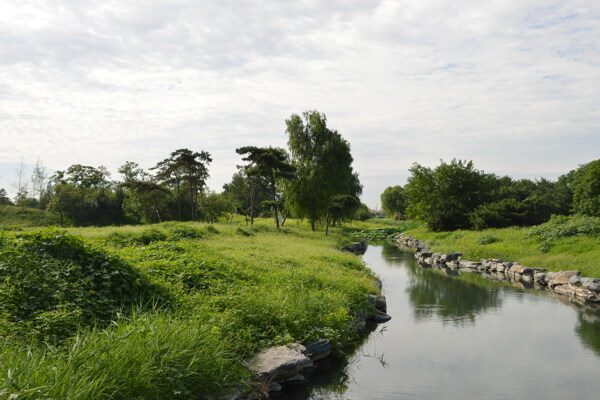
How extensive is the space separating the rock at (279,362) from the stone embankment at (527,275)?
11995mm

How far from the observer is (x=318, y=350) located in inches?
331

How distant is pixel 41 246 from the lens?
814cm

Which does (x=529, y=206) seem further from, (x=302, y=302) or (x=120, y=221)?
(x=120, y=221)

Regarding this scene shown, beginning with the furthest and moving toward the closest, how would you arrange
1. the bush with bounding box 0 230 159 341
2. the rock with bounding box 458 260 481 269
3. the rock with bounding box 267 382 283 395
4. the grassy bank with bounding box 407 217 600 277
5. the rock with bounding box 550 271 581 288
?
1. the rock with bounding box 458 260 481 269
2. the grassy bank with bounding box 407 217 600 277
3. the rock with bounding box 550 271 581 288
4. the rock with bounding box 267 382 283 395
5. the bush with bounding box 0 230 159 341

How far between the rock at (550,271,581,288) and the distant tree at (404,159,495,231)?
22.0 metres

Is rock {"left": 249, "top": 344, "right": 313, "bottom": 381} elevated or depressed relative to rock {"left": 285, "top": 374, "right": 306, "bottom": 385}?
elevated

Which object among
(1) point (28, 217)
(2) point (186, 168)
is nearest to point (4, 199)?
(1) point (28, 217)

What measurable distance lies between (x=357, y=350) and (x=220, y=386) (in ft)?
14.5

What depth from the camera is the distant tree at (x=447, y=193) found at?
129 ft

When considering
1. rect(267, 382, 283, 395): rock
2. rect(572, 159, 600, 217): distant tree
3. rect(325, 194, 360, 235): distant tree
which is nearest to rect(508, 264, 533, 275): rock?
rect(572, 159, 600, 217): distant tree

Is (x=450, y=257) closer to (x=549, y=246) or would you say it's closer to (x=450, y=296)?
(x=549, y=246)

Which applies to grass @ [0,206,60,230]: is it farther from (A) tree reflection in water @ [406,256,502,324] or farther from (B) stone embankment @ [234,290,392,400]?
(B) stone embankment @ [234,290,392,400]

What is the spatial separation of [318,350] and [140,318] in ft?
11.7

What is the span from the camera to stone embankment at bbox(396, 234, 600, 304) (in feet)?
48.6
